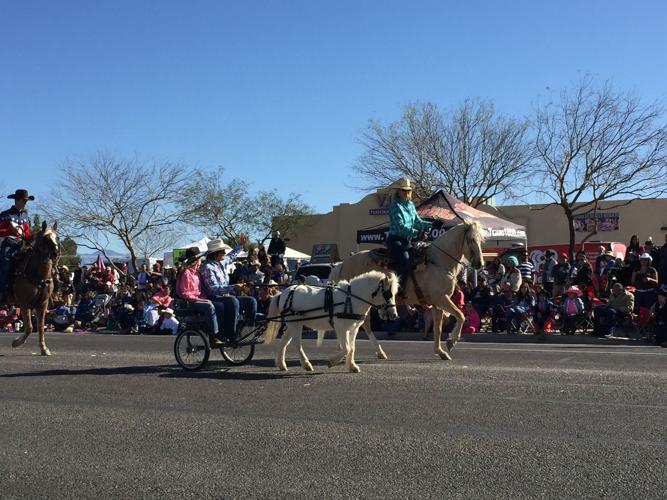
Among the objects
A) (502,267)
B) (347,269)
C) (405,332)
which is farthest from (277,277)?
(347,269)

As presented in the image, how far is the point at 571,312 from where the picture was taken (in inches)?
755

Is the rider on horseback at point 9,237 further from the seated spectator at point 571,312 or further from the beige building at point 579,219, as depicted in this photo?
Answer: the beige building at point 579,219

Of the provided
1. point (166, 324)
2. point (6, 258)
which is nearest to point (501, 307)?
point (166, 324)

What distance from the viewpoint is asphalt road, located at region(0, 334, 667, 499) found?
18.8ft

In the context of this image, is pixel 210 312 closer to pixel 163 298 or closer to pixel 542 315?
pixel 542 315

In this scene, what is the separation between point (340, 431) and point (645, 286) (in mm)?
13569

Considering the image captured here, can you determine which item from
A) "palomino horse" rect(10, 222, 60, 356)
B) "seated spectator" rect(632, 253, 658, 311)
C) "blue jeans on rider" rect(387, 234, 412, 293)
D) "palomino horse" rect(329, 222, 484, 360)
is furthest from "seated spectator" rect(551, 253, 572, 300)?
"palomino horse" rect(10, 222, 60, 356)

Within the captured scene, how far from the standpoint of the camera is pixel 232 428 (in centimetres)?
748

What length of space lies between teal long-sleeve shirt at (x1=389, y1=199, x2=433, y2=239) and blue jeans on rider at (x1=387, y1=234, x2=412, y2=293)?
0.32ft

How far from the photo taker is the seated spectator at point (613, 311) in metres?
18.3

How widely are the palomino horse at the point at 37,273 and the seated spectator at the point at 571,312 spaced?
39.3 feet

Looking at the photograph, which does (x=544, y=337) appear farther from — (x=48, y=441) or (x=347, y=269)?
(x=48, y=441)

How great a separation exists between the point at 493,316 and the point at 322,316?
35.1 feet

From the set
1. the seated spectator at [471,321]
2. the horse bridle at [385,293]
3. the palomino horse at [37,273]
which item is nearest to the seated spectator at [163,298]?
the seated spectator at [471,321]
